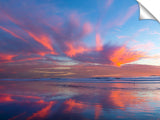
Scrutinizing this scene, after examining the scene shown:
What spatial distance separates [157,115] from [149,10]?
3375 millimetres

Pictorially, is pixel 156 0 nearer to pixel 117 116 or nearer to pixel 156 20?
pixel 156 20

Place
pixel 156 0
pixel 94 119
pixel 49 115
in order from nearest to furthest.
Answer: pixel 156 0
pixel 94 119
pixel 49 115

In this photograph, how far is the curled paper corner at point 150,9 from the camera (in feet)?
6.73

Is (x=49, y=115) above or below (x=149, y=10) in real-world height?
below

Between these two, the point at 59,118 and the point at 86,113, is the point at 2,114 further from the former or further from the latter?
the point at 86,113

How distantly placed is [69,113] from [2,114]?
1821mm

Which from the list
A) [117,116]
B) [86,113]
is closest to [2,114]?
[86,113]

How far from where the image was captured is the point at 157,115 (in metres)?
4.53

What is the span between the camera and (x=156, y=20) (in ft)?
6.88

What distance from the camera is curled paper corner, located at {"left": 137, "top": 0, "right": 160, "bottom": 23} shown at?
205 cm

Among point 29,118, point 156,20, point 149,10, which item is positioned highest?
point 149,10

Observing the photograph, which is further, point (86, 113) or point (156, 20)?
point (86, 113)

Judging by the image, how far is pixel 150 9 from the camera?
2.11m

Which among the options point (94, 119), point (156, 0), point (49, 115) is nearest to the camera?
point (156, 0)
